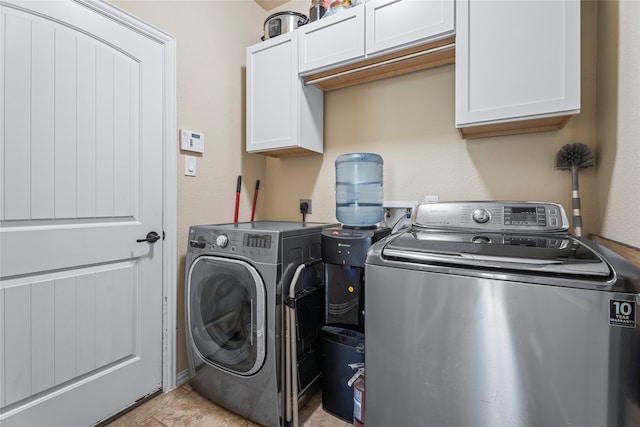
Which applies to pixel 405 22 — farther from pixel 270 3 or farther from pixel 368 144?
pixel 270 3

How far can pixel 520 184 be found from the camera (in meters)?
1.61

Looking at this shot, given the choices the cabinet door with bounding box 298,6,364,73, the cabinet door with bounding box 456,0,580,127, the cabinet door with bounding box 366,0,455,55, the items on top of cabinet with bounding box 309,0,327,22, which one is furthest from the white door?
the cabinet door with bounding box 456,0,580,127

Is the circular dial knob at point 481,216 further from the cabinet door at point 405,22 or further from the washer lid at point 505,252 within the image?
the cabinet door at point 405,22

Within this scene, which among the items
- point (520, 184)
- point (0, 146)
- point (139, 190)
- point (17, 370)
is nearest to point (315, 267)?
point (139, 190)

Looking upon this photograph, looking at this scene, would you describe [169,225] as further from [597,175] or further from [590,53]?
[590,53]

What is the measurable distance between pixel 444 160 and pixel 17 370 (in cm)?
236

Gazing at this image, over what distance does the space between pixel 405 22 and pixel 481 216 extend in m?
1.09

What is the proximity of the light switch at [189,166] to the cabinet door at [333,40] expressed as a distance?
3.00 feet

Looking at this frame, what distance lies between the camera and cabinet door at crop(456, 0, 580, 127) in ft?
4.03

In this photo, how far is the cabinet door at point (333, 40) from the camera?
5.50 feet

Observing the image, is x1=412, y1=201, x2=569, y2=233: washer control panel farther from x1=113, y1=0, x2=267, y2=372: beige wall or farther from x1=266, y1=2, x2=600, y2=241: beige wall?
x1=113, y1=0, x2=267, y2=372: beige wall

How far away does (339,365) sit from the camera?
1.51 meters

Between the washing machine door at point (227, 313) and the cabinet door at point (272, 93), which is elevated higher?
the cabinet door at point (272, 93)

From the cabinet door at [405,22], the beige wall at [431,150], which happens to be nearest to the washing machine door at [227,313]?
the beige wall at [431,150]
